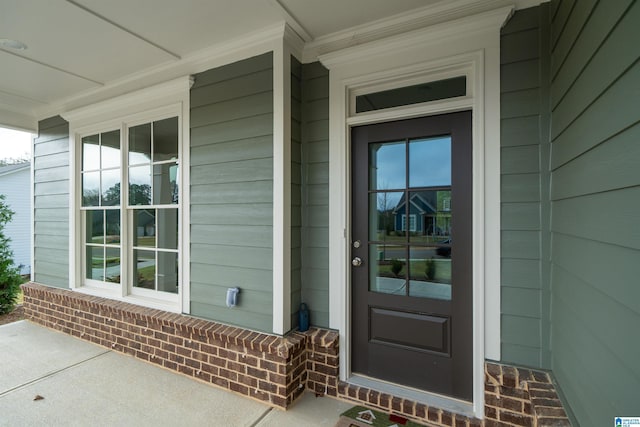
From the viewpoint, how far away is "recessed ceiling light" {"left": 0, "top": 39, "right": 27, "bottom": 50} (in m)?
2.41

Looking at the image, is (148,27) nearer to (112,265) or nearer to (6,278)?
(112,265)

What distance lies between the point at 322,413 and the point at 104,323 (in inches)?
99.9

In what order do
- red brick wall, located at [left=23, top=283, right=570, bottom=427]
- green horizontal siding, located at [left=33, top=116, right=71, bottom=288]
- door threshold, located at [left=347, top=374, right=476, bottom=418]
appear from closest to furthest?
red brick wall, located at [left=23, top=283, right=570, bottom=427] → door threshold, located at [left=347, top=374, right=476, bottom=418] → green horizontal siding, located at [left=33, top=116, right=71, bottom=288]

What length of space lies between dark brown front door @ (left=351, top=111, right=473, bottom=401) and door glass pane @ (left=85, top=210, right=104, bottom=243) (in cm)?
310

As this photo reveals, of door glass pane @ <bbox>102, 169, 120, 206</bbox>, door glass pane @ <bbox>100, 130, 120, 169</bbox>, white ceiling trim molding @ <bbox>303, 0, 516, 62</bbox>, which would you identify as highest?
white ceiling trim molding @ <bbox>303, 0, 516, 62</bbox>

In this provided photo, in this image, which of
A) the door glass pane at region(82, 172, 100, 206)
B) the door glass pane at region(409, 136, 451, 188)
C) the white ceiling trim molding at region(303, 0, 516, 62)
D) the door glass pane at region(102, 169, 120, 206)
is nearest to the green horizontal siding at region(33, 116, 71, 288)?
the door glass pane at region(82, 172, 100, 206)

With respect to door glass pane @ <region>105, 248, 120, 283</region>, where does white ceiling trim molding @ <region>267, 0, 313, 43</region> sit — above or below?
A: above

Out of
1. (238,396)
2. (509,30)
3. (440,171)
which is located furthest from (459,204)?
(238,396)

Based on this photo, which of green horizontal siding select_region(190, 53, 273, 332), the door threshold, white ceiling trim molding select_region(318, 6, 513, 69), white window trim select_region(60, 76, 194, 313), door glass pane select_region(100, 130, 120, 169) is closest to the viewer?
white ceiling trim molding select_region(318, 6, 513, 69)

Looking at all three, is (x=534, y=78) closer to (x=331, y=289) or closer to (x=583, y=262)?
(x=583, y=262)

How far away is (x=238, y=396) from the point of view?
2340mm

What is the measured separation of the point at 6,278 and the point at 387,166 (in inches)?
231

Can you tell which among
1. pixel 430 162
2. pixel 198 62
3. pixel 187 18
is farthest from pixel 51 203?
pixel 430 162

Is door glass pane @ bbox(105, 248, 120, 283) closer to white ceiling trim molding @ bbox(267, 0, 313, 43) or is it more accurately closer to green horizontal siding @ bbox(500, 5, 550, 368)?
white ceiling trim molding @ bbox(267, 0, 313, 43)
